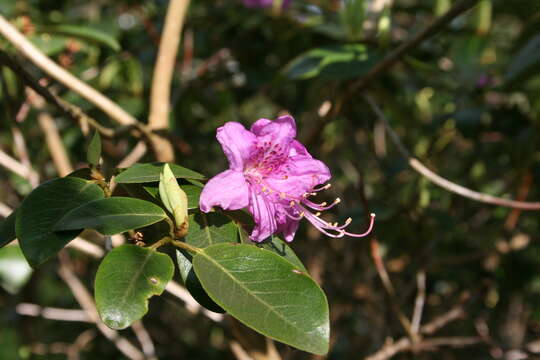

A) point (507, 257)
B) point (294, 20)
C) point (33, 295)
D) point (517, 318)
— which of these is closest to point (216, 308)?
point (294, 20)

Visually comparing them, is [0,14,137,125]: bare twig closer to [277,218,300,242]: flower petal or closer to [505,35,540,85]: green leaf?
[277,218,300,242]: flower petal

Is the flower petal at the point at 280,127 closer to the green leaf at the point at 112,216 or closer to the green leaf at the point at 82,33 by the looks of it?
the green leaf at the point at 112,216

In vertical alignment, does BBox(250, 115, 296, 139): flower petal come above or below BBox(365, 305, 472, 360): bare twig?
above

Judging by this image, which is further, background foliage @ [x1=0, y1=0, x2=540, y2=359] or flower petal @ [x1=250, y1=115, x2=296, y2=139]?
background foliage @ [x1=0, y1=0, x2=540, y2=359]

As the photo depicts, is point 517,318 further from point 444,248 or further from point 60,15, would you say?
point 60,15

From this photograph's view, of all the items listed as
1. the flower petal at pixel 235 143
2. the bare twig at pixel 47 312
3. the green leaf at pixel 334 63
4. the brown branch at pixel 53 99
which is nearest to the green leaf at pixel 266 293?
the flower petal at pixel 235 143

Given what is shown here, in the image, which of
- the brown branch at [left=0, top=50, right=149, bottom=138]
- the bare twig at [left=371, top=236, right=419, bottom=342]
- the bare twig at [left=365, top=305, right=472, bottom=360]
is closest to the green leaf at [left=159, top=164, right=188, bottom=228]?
the brown branch at [left=0, top=50, right=149, bottom=138]

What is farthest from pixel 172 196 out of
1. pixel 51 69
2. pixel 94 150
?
pixel 51 69
